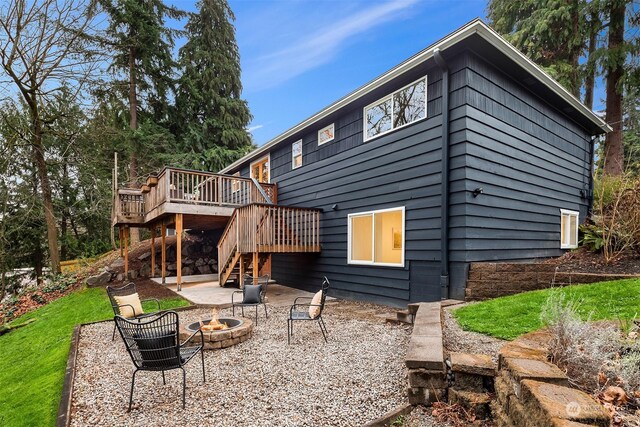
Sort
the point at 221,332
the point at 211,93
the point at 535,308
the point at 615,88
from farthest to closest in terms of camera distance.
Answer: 1. the point at 211,93
2. the point at 615,88
3. the point at 221,332
4. the point at 535,308

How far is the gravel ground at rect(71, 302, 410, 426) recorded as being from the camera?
8.85 feet

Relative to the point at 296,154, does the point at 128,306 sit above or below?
below

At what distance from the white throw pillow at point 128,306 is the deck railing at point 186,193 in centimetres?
364

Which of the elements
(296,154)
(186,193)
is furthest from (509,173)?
(186,193)

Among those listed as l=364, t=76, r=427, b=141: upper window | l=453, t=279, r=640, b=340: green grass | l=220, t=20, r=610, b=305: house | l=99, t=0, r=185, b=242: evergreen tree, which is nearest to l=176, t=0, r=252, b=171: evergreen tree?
l=99, t=0, r=185, b=242: evergreen tree

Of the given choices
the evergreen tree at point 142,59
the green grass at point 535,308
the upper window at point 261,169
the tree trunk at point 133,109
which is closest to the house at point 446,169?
the green grass at point 535,308

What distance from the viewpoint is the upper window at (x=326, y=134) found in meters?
8.74

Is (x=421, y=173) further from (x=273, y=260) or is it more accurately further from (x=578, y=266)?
(x=273, y=260)

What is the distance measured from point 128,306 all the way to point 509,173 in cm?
754

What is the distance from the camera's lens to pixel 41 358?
15.6 ft

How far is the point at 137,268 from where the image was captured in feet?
39.8

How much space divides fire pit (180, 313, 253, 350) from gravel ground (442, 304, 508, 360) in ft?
9.31

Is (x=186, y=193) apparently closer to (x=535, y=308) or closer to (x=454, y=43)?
(x=454, y=43)

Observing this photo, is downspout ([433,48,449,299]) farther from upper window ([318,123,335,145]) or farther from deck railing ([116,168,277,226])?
deck railing ([116,168,277,226])
